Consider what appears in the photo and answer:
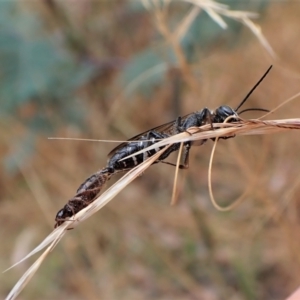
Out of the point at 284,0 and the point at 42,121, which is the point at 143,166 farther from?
the point at 284,0

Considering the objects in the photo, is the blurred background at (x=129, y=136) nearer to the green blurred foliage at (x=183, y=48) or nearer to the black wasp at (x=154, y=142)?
the green blurred foliage at (x=183, y=48)

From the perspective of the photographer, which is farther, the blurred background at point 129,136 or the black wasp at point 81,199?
the blurred background at point 129,136

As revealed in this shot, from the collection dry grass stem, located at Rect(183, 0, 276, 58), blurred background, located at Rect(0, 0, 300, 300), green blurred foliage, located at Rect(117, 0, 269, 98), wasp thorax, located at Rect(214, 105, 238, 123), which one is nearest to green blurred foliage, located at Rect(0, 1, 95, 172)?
blurred background, located at Rect(0, 0, 300, 300)

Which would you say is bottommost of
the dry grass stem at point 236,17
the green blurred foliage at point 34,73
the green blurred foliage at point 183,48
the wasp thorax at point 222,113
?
the wasp thorax at point 222,113

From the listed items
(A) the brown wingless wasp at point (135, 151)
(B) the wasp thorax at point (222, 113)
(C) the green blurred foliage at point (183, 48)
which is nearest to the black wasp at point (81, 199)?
(A) the brown wingless wasp at point (135, 151)

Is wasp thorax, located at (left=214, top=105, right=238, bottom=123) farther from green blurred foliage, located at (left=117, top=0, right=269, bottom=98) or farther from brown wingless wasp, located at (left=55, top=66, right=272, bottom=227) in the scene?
green blurred foliage, located at (left=117, top=0, right=269, bottom=98)

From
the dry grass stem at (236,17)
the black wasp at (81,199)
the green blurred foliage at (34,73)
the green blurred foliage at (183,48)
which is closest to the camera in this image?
the black wasp at (81,199)

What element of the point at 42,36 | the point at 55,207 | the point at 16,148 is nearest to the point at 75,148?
the point at 55,207

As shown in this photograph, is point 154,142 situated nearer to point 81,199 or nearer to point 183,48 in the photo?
point 81,199
